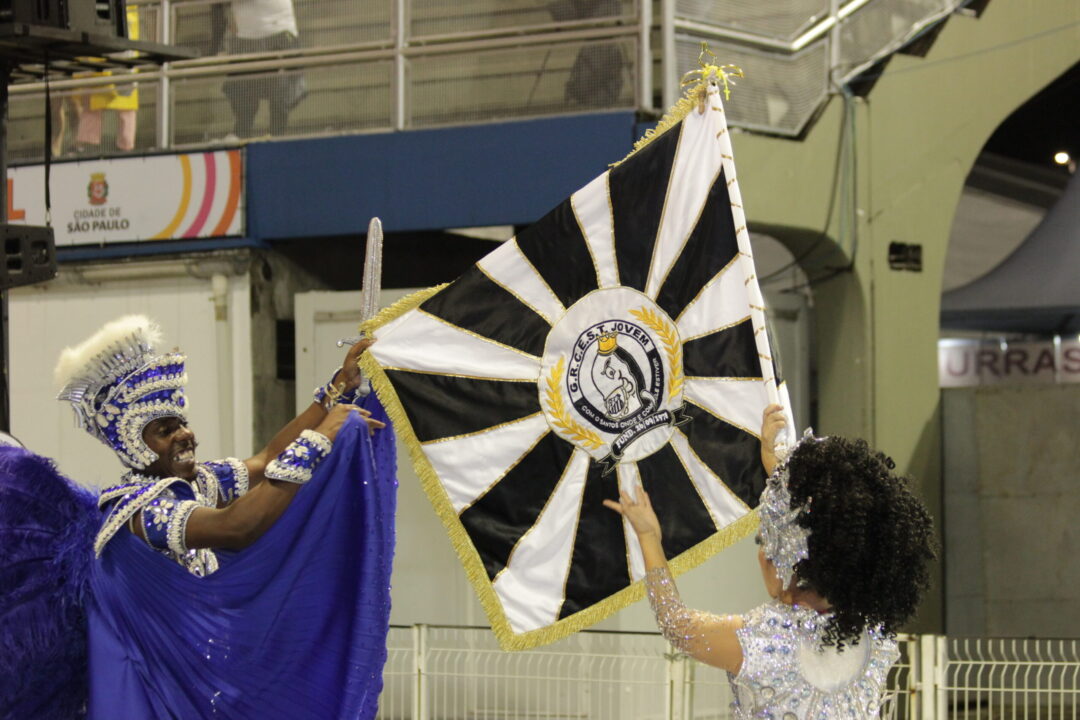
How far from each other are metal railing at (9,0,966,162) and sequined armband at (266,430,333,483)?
162 inches

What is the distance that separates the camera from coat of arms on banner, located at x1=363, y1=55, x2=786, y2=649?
13.0 feet

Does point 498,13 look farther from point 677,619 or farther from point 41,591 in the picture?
point 677,619

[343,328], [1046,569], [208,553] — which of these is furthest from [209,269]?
[1046,569]

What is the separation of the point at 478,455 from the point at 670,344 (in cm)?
64

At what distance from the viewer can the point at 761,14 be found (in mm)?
7836

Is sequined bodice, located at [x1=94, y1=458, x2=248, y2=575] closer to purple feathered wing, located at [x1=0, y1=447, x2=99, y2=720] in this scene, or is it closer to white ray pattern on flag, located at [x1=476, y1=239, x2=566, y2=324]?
purple feathered wing, located at [x1=0, y1=447, x2=99, y2=720]

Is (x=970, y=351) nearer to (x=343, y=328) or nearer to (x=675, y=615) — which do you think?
(x=343, y=328)

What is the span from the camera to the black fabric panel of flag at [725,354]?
3.95 m

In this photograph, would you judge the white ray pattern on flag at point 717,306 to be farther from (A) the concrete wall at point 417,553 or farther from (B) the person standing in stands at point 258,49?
(B) the person standing in stands at point 258,49

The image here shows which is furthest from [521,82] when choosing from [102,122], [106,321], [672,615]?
[672,615]

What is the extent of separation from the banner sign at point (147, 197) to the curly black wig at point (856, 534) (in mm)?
5739

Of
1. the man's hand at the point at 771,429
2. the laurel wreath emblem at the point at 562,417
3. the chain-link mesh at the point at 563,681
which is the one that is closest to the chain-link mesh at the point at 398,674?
the chain-link mesh at the point at 563,681

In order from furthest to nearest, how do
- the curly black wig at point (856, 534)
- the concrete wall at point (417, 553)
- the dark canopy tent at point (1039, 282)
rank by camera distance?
1. the dark canopy tent at point (1039, 282)
2. the concrete wall at point (417, 553)
3. the curly black wig at point (856, 534)

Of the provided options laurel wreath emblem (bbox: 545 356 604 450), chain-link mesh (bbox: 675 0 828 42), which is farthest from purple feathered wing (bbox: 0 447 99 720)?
chain-link mesh (bbox: 675 0 828 42)
